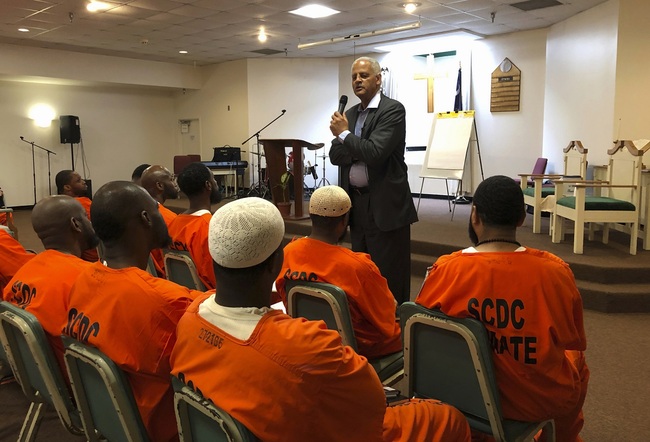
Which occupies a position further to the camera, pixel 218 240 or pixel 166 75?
pixel 166 75

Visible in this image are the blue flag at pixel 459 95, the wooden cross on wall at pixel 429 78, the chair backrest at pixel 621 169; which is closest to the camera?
the chair backrest at pixel 621 169

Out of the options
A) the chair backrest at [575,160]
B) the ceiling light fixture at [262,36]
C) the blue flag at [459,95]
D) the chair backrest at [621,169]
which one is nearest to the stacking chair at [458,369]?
the chair backrest at [621,169]

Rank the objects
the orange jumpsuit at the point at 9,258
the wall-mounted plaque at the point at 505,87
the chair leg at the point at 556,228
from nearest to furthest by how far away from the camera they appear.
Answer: the orange jumpsuit at the point at 9,258 → the chair leg at the point at 556,228 → the wall-mounted plaque at the point at 505,87

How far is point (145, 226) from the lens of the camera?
66.4 inches

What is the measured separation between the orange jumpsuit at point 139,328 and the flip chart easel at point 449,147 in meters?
6.25

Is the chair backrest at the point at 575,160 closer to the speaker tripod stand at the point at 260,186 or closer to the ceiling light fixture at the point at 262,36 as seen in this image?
the ceiling light fixture at the point at 262,36

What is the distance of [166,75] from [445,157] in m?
6.80

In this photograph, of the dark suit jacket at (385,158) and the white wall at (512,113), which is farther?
the white wall at (512,113)

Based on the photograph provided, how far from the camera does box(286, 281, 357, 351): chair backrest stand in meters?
1.83

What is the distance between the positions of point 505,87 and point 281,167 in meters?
4.07

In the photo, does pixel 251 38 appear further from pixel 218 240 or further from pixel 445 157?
pixel 218 240

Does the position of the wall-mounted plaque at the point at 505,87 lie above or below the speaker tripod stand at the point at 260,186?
above

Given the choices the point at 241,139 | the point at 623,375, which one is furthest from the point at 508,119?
the point at 623,375

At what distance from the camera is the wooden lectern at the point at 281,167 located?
7.00 meters
